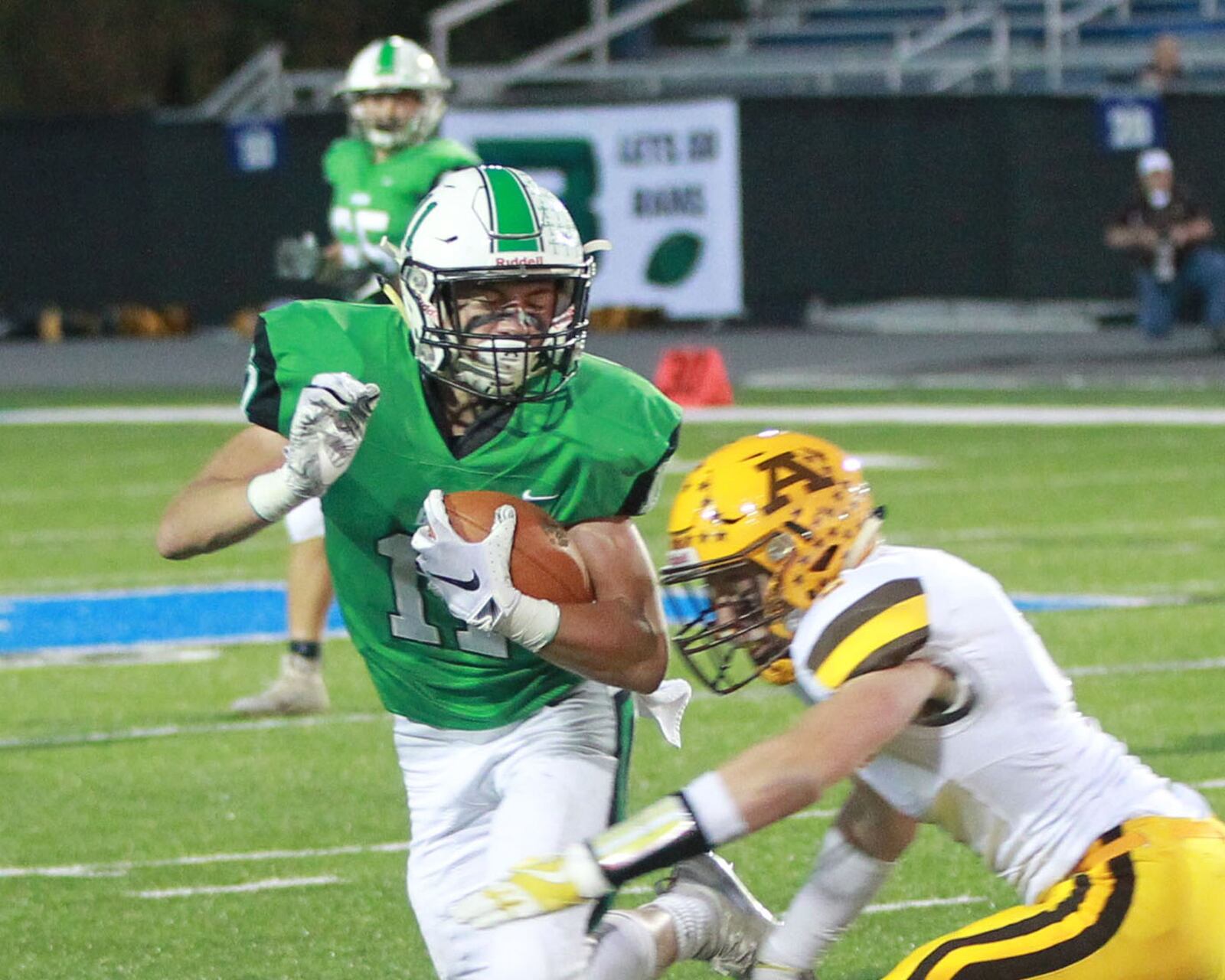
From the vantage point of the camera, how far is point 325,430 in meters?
3.79

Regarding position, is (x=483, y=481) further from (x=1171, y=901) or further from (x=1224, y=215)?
(x=1224, y=215)

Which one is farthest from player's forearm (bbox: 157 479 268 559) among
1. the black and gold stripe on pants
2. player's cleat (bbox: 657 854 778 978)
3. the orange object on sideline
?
the orange object on sideline

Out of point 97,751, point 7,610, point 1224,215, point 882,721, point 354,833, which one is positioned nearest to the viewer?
point 882,721

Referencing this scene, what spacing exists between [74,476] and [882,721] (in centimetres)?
1005

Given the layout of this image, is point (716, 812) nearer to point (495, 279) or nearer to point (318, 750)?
point (495, 279)

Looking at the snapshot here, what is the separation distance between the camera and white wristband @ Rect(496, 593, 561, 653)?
366 centimetres

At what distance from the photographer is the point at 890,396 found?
15945mm

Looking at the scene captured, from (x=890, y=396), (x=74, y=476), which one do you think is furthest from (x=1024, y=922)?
(x=890, y=396)

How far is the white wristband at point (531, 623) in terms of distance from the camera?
3.66 meters

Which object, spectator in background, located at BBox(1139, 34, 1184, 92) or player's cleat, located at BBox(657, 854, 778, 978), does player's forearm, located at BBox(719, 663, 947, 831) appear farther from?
spectator in background, located at BBox(1139, 34, 1184, 92)

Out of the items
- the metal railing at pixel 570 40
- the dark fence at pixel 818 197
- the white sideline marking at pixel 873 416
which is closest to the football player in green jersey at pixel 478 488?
the white sideline marking at pixel 873 416

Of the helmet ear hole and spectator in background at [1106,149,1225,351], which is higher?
the helmet ear hole

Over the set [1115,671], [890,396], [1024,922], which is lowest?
[890,396]

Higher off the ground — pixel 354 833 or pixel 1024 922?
pixel 1024 922
